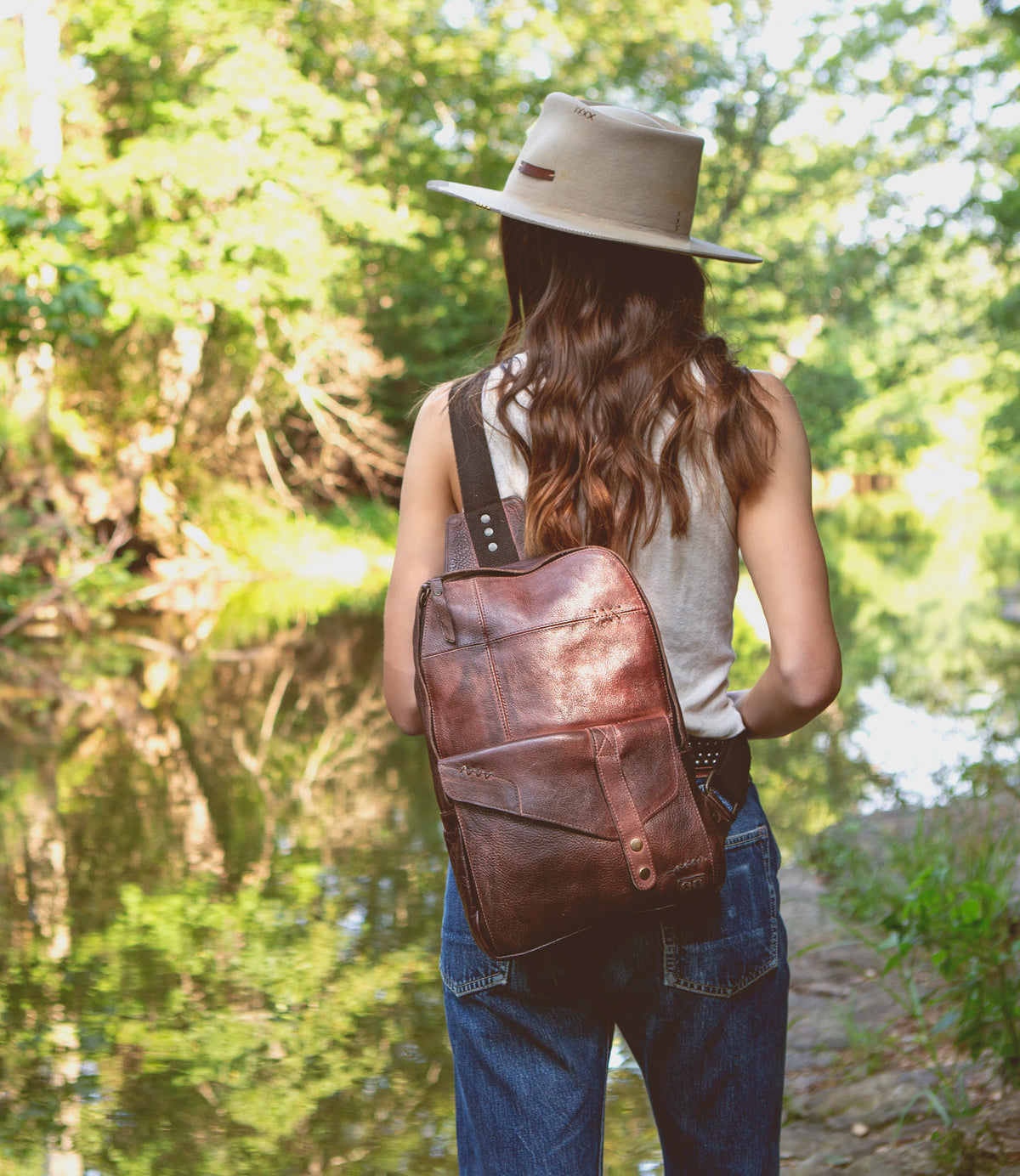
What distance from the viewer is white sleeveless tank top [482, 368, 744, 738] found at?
5.38ft

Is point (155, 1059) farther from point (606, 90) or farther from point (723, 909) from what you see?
point (606, 90)

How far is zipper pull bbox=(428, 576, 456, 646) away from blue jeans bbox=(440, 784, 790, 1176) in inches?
13.2

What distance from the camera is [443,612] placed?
1.52 metres

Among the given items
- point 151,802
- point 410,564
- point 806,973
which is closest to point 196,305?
point 151,802

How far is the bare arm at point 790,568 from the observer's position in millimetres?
1630

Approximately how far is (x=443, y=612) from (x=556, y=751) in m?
0.21

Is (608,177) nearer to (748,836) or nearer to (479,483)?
(479,483)

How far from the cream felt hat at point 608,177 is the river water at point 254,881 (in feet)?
3.70

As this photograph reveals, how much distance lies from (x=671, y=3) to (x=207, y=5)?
7.52 m

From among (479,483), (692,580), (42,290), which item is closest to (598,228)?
(479,483)

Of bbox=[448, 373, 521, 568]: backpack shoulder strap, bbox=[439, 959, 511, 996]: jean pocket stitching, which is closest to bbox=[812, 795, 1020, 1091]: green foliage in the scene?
bbox=[439, 959, 511, 996]: jean pocket stitching

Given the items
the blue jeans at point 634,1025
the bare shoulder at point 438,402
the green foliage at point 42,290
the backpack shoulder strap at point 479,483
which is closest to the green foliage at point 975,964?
the blue jeans at point 634,1025

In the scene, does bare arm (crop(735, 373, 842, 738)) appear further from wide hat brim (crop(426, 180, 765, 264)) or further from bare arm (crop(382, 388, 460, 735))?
bare arm (crop(382, 388, 460, 735))

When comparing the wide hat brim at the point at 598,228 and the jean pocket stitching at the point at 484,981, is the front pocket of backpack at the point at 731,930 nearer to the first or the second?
the jean pocket stitching at the point at 484,981
